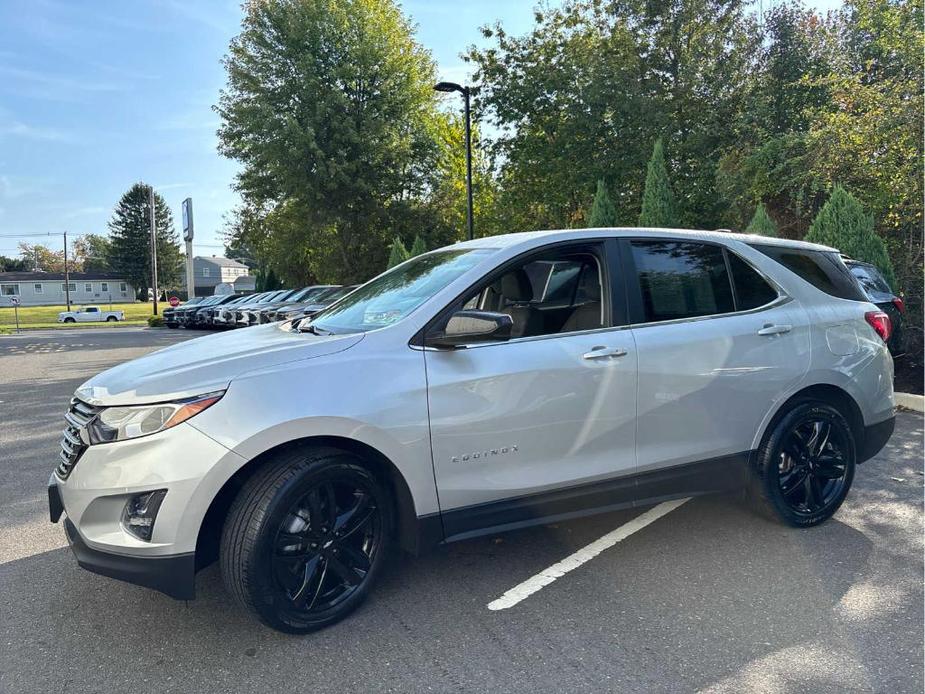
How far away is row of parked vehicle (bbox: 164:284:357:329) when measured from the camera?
60.0 feet

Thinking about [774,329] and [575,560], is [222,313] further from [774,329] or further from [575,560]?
[774,329]

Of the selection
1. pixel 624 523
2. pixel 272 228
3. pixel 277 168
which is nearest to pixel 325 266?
pixel 272 228

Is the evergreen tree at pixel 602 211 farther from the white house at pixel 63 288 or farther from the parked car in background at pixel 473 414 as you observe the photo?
the white house at pixel 63 288

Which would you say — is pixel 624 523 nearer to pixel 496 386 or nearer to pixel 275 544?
pixel 496 386

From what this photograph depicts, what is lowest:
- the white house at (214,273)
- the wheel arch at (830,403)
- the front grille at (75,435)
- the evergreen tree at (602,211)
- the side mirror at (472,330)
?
the wheel arch at (830,403)

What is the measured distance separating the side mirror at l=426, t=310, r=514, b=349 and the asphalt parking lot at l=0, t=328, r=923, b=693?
125 centimetres

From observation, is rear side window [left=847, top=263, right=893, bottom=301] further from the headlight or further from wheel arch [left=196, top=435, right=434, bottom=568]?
the headlight

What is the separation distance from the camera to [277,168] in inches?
1054

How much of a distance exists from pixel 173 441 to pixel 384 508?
0.94 metres

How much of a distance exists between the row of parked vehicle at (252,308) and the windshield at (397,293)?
11.1 m

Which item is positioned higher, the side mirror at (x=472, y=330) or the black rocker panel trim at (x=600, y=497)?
the side mirror at (x=472, y=330)

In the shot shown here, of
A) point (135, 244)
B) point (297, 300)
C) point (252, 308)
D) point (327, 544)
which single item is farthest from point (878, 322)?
point (135, 244)

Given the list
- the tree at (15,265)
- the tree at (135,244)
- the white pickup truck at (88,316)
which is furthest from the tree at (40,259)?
the white pickup truck at (88,316)

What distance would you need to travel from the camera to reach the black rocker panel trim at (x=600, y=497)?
309cm
